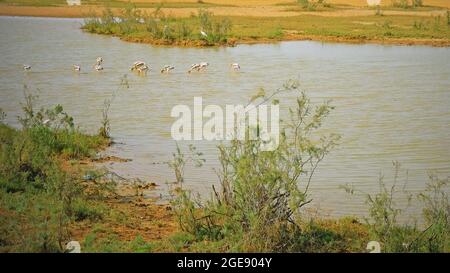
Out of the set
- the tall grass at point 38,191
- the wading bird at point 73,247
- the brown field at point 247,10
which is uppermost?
the brown field at point 247,10

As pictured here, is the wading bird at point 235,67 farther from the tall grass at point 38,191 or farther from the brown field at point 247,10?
the brown field at point 247,10

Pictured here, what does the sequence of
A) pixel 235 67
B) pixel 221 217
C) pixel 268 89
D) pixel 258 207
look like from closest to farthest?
1. pixel 258 207
2. pixel 221 217
3. pixel 268 89
4. pixel 235 67

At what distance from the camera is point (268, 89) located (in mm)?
14688

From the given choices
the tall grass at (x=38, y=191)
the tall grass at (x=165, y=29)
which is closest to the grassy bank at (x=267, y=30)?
the tall grass at (x=165, y=29)

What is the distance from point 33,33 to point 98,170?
17218mm

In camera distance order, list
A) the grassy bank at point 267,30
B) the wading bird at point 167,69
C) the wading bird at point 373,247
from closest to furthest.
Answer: the wading bird at point 373,247
the wading bird at point 167,69
the grassy bank at point 267,30

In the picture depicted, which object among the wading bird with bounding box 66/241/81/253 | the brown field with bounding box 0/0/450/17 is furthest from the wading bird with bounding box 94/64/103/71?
the brown field with bounding box 0/0/450/17

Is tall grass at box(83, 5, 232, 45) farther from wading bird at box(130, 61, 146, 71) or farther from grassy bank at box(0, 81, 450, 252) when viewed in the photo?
grassy bank at box(0, 81, 450, 252)

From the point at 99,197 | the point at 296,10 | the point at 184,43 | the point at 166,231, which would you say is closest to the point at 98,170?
the point at 99,197

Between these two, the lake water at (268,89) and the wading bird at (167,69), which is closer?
the lake water at (268,89)

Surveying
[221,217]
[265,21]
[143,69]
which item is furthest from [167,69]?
[265,21]

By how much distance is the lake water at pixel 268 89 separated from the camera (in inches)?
356

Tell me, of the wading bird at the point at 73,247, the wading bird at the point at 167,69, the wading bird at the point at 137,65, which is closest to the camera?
the wading bird at the point at 73,247

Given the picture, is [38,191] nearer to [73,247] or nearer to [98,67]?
[73,247]
